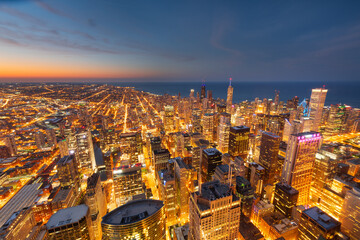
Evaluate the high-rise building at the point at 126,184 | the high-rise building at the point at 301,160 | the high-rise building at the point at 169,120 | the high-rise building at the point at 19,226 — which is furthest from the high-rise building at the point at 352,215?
the high-rise building at the point at 169,120

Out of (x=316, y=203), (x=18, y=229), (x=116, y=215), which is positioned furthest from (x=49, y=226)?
(x=316, y=203)

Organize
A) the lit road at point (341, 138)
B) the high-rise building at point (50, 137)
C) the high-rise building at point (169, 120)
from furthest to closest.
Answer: the high-rise building at point (169, 120)
the lit road at point (341, 138)
the high-rise building at point (50, 137)

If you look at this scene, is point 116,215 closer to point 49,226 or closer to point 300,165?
point 49,226

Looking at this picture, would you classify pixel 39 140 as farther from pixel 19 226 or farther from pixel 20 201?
pixel 19 226

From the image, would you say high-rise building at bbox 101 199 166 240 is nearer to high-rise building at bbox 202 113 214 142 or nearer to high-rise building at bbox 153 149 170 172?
high-rise building at bbox 153 149 170 172

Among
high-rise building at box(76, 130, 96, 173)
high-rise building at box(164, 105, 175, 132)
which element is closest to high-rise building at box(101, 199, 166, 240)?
high-rise building at box(76, 130, 96, 173)

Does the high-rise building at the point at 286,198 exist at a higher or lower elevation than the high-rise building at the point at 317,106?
lower

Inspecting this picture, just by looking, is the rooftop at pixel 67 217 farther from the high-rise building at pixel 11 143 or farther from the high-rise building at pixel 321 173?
the high-rise building at pixel 321 173
